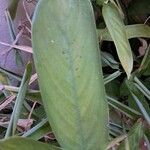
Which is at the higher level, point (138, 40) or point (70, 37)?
point (70, 37)

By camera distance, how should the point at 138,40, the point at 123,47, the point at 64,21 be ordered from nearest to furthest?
the point at 64,21
the point at 123,47
the point at 138,40

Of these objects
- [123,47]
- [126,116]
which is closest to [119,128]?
[126,116]

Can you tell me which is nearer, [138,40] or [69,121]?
[69,121]

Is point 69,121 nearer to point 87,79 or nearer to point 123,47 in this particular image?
point 87,79

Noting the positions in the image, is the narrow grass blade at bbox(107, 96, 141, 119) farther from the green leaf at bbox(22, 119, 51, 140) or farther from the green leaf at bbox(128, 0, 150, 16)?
the green leaf at bbox(128, 0, 150, 16)

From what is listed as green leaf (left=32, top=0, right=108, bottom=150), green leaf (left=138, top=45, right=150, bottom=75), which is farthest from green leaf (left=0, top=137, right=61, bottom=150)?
green leaf (left=138, top=45, right=150, bottom=75)

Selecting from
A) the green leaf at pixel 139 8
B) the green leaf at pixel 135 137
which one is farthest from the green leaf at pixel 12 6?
the green leaf at pixel 135 137

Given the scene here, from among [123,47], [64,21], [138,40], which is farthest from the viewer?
[138,40]
